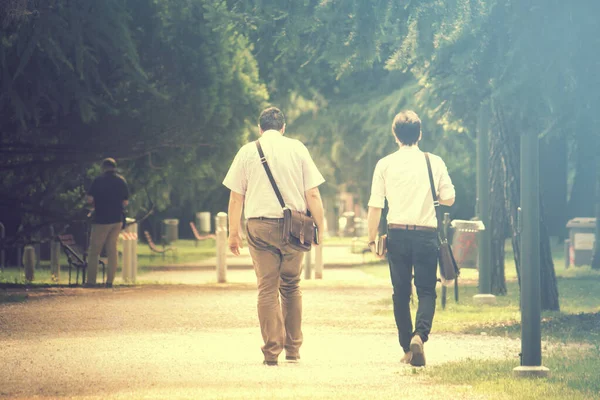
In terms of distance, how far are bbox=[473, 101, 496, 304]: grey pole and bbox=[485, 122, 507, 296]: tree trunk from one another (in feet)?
0.61

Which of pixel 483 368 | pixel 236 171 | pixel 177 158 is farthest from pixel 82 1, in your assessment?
pixel 177 158

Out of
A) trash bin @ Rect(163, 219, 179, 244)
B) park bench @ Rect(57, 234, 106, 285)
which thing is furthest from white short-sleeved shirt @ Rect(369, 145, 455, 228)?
trash bin @ Rect(163, 219, 179, 244)

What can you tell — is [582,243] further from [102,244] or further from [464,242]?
[102,244]

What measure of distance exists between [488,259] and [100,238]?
593cm

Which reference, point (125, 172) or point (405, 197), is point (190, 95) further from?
point (405, 197)

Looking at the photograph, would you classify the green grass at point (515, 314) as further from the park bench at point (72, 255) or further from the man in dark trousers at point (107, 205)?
the park bench at point (72, 255)

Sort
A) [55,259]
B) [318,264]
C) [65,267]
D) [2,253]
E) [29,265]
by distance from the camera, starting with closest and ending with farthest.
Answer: [29,265] → [318,264] → [55,259] → [2,253] → [65,267]

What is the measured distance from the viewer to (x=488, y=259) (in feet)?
60.7

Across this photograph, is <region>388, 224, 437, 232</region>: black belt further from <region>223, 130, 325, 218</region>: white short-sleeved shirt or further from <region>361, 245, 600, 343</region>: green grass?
<region>361, 245, 600, 343</region>: green grass

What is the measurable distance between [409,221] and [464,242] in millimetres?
7946

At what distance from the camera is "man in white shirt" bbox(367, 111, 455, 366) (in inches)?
411

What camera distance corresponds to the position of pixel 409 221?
1043 centimetres

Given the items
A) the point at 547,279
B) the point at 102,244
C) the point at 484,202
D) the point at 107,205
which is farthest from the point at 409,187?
the point at 102,244

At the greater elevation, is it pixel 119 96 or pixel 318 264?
pixel 119 96
